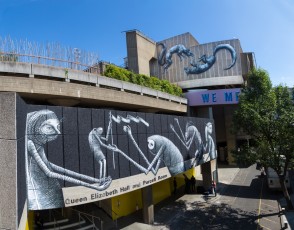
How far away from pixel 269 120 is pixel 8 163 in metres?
20.1

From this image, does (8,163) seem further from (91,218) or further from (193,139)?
(193,139)

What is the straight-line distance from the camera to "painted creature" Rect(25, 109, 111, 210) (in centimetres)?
1310

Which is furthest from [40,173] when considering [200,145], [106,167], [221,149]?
[221,149]

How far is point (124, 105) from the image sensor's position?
86.2ft

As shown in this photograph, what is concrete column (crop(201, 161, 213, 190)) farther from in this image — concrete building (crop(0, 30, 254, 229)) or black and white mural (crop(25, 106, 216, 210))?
black and white mural (crop(25, 106, 216, 210))

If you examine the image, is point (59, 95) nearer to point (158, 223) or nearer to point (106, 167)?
point (106, 167)

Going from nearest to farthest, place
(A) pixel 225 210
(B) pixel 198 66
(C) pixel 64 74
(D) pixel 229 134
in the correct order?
(C) pixel 64 74 < (A) pixel 225 210 < (B) pixel 198 66 < (D) pixel 229 134

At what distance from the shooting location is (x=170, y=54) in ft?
164

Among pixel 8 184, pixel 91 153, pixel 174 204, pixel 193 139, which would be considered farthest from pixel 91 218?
pixel 193 139

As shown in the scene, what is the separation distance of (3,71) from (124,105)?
11.4 meters

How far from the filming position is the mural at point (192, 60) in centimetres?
4666

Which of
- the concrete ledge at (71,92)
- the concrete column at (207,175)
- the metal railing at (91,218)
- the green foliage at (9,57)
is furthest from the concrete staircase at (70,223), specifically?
the concrete column at (207,175)

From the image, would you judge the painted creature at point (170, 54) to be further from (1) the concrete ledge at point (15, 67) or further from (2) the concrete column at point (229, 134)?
(1) the concrete ledge at point (15, 67)

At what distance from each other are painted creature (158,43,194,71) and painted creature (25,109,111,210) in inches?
1460
